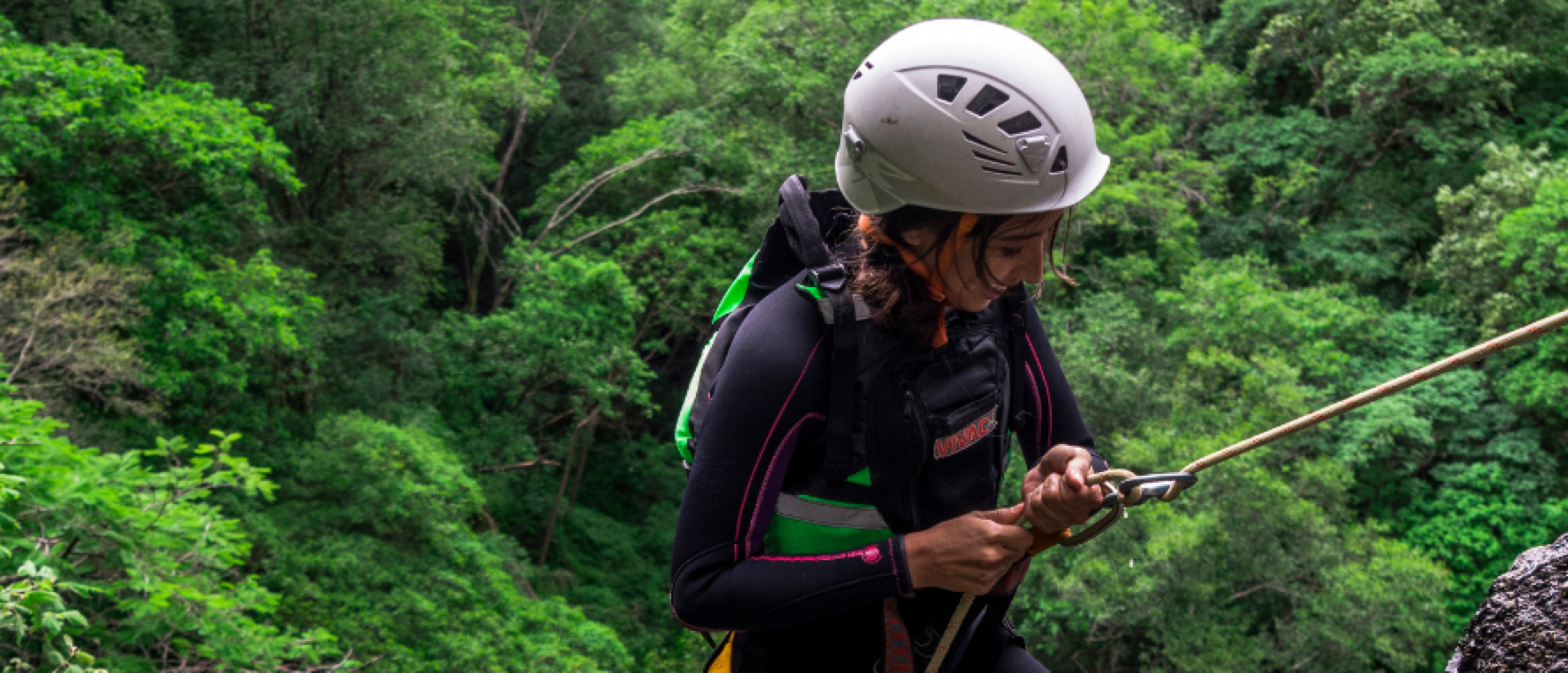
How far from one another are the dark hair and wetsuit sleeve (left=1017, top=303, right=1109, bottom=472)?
20cm

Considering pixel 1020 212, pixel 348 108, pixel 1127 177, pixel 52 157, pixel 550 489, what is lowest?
pixel 550 489

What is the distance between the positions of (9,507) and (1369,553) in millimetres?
10278

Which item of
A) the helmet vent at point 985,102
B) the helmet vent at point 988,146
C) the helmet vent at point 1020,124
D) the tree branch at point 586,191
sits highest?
the helmet vent at point 985,102

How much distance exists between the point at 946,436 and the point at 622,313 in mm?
12843

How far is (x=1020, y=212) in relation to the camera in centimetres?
130

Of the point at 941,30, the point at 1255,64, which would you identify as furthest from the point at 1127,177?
the point at 941,30

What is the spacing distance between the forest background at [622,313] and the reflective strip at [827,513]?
2.90 meters

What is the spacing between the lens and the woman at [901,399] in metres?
1.26

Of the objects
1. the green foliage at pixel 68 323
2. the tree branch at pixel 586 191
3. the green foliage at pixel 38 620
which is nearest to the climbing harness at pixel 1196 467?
the green foliage at pixel 38 620

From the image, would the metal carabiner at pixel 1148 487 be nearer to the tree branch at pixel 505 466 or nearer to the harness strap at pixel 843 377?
the harness strap at pixel 843 377

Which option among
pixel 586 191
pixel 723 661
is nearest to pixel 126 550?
pixel 723 661

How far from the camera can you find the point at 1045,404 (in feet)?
5.13

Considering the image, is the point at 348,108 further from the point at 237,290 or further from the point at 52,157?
the point at 52,157

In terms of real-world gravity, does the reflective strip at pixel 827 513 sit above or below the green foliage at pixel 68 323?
above
